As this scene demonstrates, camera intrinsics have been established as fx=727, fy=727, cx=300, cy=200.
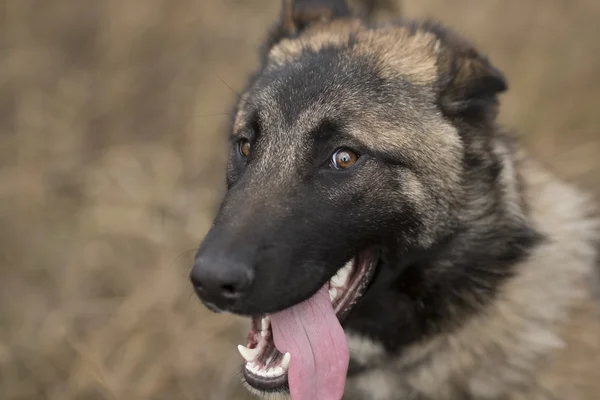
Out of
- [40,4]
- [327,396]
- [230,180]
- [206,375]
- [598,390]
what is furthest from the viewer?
[40,4]

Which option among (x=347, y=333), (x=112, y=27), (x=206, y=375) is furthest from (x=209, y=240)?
(x=112, y=27)

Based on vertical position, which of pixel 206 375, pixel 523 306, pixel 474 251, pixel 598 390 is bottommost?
pixel 206 375

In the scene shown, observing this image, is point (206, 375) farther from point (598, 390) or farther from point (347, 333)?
point (598, 390)

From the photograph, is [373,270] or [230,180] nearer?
[373,270]

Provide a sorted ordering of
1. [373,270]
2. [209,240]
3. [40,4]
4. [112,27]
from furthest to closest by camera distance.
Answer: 1. [40,4]
2. [112,27]
3. [373,270]
4. [209,240]

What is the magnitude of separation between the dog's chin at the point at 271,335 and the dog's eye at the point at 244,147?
1.91 feet

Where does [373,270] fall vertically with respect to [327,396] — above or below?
above

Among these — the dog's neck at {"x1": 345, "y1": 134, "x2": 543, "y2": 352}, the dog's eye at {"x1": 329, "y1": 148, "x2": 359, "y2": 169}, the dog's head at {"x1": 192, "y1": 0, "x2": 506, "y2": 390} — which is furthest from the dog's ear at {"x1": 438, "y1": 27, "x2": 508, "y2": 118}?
the dog's eye at {"x1": 329, "y1": 148, "x2": 359, "y2": 169}

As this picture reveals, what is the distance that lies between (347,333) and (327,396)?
1.69ft

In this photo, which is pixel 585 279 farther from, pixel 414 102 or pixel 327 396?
pixel 327 396

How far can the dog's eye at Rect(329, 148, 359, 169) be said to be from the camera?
2.59 metres

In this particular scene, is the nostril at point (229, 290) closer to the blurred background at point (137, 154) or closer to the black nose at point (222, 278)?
the black nose at point (222, 278)

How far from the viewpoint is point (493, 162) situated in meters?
2.85

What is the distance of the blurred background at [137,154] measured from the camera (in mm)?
3871
